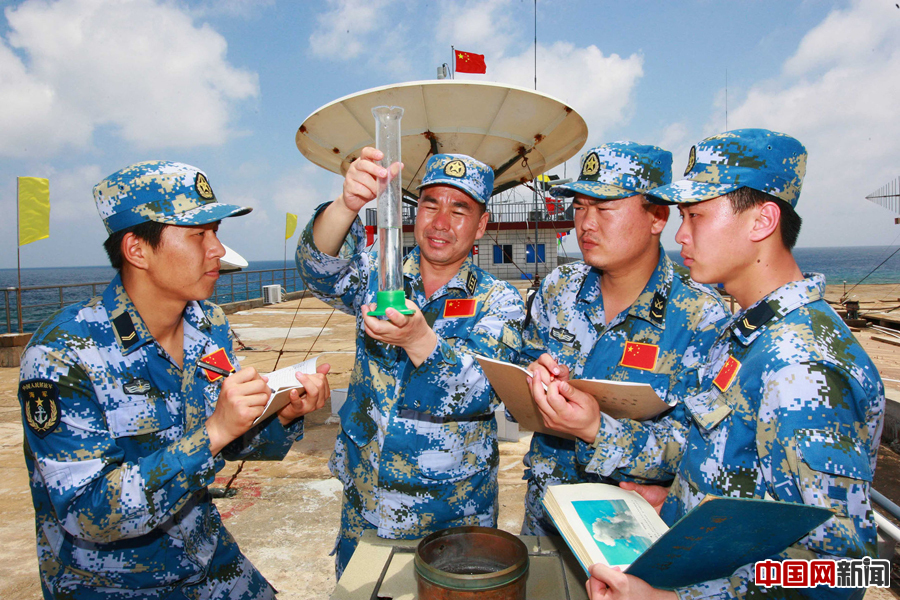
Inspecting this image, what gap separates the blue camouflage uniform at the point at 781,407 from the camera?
3.90 feet

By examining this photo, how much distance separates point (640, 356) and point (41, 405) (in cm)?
219

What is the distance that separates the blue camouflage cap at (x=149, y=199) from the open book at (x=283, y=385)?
676 millimetres

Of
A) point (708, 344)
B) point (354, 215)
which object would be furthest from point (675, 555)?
point (354, 215)

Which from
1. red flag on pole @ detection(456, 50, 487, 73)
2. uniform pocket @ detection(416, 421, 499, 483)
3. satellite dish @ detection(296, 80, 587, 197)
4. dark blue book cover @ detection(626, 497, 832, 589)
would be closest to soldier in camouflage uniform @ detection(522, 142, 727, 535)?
uniform pocket @ detection(416, 421, 499, 483)

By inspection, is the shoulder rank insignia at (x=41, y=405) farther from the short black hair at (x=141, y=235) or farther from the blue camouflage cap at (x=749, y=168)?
the blue camouflage cap at (x=749, y=168)

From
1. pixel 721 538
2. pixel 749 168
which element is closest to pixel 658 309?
pixel 749 168

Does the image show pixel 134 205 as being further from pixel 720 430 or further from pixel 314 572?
pixel 314 572

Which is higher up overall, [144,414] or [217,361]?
[217,361]

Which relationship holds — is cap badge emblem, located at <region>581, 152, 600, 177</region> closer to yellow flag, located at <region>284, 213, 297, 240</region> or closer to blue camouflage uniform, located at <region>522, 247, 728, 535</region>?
blue camouflage uniform, located at <region>522, 247, 728, 535</region>

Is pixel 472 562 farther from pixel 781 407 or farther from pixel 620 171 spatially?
pixel 620 171

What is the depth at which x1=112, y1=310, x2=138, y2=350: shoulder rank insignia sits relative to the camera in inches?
73.0

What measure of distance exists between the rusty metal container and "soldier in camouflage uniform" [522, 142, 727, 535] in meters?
0.71

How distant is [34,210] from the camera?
30.4 ft

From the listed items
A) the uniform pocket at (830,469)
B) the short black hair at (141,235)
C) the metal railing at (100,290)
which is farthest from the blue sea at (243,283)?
the uniform pocket at (830,469)
